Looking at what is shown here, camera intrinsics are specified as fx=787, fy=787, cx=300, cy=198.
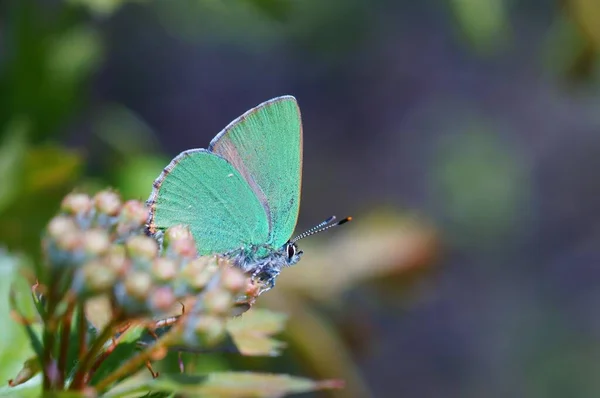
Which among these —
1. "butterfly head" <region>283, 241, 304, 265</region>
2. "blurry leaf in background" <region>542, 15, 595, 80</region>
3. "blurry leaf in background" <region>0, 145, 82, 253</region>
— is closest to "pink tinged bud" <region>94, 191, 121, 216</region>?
"butterfly head" <region>283, 241, 304, 265</region>

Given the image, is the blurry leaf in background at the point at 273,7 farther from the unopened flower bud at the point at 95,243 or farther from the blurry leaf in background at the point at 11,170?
the unopened flower bud at the point at 95,243

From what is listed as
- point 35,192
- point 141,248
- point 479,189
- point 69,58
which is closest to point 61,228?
point 141,248

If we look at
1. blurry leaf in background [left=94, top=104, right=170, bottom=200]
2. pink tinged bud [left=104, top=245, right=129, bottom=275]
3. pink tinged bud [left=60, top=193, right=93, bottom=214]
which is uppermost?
blurry leaf in background [left=94, top=104, right=170, bottom=200]

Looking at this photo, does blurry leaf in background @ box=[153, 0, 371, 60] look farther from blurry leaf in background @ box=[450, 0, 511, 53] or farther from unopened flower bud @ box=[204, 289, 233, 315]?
unopened flower bud @ box=[204, 289, 233, 315]

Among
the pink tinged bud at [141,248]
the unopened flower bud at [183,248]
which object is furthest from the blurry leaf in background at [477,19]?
the pink tinged bud at [141,248]

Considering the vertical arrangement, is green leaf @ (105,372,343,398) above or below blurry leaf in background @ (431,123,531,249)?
Answer: below

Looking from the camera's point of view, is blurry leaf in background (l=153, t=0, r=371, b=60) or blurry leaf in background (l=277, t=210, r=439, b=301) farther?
blurry leaf in background (l=277, t=210, r=439, b=301)

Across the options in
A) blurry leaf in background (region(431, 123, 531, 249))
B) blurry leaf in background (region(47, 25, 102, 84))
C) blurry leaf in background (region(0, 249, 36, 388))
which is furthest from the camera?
blurry leaf in background (region(431, 123, 531, 249))
